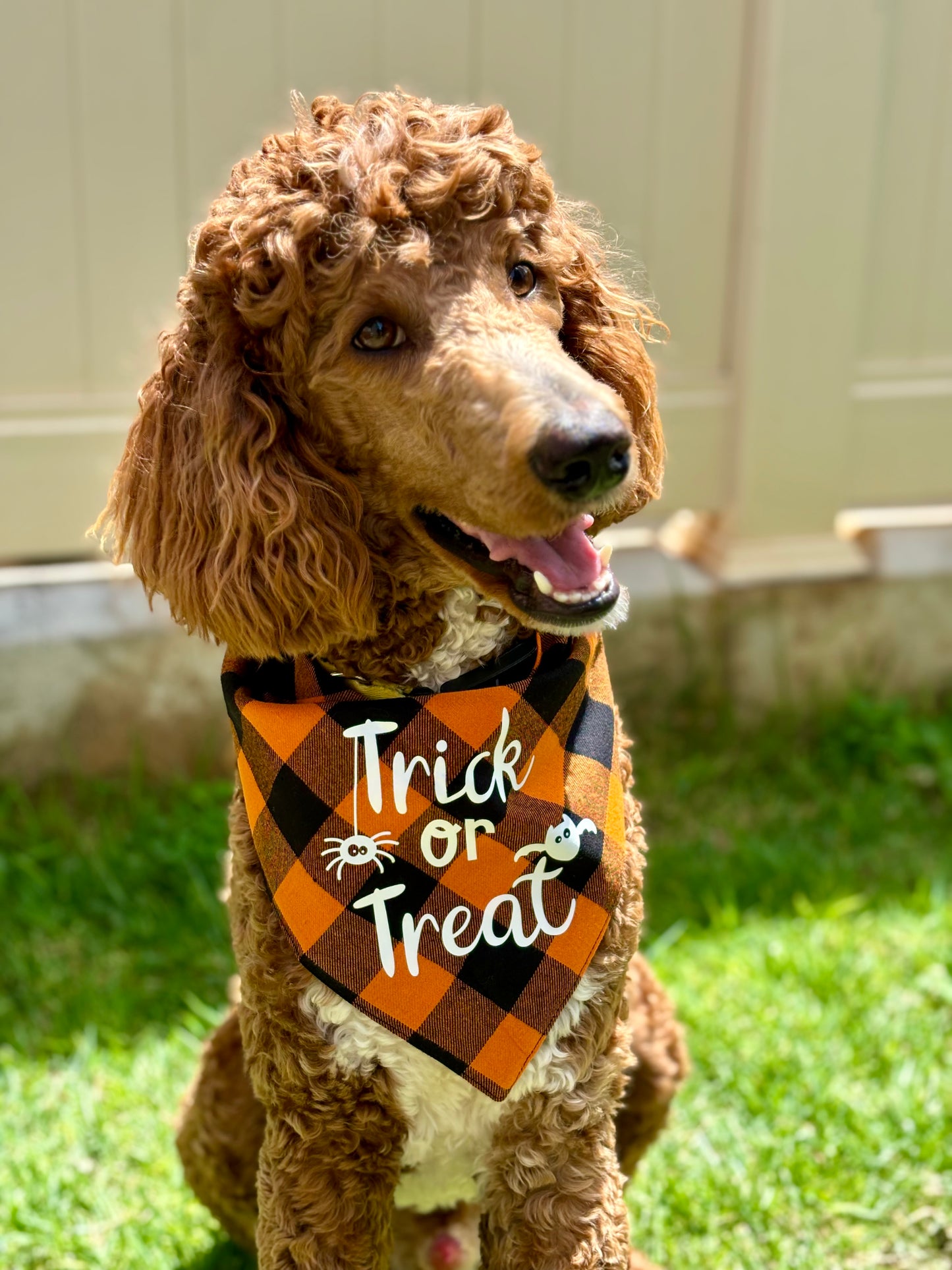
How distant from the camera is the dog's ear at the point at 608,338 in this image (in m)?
1.76

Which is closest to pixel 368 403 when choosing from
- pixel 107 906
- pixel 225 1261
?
pixel 225 1261

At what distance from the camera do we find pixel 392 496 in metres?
1.61

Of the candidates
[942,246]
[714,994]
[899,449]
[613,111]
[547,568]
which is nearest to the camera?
[547,568]

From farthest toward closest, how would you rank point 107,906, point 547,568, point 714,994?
point 107,906, point 714,994, point 547,568

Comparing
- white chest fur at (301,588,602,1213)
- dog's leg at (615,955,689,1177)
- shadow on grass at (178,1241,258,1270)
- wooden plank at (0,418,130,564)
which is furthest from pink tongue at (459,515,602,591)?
wooden plank at (0,418,130,564)

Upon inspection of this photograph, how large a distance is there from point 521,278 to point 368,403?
26cm

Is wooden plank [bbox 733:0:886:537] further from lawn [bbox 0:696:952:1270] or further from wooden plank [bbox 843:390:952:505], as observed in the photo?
lawn [bbox 0:696:952:1270]

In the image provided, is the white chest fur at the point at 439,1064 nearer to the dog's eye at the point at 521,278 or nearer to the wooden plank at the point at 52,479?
the dog's eye at the point at 521,278

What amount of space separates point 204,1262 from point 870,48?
303 centimetres

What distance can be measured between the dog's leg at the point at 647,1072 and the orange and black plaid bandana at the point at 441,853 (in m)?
0.40

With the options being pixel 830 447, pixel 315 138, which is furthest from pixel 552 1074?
pixel 830 447

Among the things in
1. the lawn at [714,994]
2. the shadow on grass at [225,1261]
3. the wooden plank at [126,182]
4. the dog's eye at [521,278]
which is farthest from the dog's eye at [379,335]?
the wooden plank at [126,182]

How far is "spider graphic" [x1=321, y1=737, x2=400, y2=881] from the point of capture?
5.50ft

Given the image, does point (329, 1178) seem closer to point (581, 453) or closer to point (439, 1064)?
point (439, 1064)
